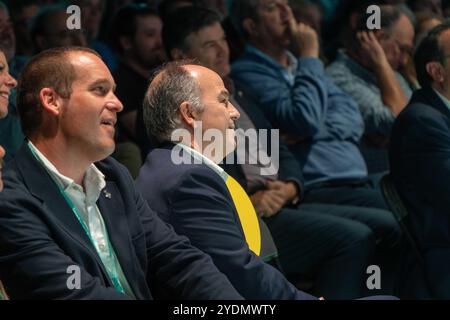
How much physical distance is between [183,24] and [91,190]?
1485 mm

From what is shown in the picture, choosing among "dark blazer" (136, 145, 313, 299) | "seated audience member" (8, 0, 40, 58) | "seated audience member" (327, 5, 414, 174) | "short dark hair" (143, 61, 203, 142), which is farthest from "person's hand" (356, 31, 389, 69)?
"dark blazer" (136, 145, 313, 299)

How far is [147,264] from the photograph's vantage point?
8.66ft

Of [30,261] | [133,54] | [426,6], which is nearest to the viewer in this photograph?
[30,261]

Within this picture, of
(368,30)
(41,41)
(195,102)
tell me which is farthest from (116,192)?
(368,30)

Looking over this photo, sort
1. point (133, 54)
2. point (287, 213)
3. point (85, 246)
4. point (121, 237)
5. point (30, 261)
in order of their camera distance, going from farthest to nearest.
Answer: point (133, 54)
point (287, 213)
point (121, 237)
point (85, 246)
point (30, 261)

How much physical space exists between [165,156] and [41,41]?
125cm

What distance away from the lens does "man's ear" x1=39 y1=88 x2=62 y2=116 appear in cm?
259

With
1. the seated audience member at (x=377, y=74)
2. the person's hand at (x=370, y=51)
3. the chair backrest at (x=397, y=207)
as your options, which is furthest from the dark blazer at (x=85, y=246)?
the person's hand at (x=370, y=51)

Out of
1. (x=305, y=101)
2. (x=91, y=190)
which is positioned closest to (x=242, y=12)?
(x=305, y=101)

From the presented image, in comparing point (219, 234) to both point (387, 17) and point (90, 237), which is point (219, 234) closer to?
point (90, 237)

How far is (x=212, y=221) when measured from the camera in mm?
2752

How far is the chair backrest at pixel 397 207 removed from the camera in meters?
3.82

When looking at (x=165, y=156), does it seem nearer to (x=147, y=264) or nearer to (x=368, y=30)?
(x=147, y=264)

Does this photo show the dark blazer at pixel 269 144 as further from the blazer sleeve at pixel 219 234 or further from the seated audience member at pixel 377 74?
the blazer sleeve at pixel 219 234
